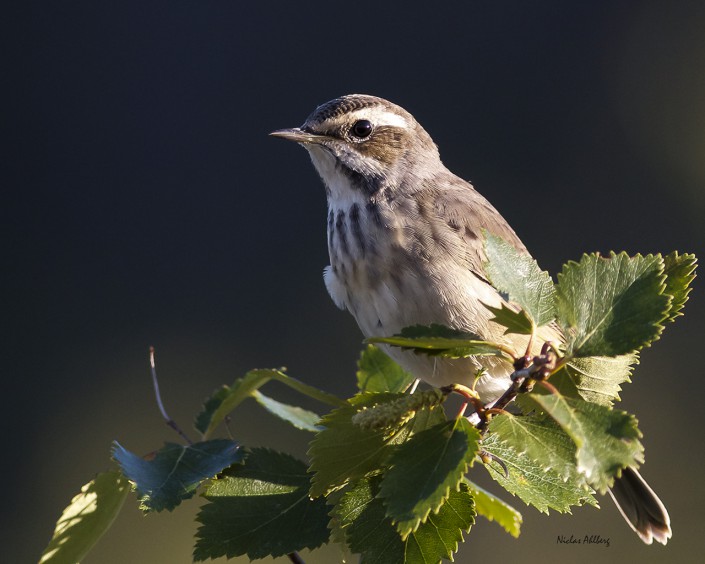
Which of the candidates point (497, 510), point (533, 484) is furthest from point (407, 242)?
point (497, 510)

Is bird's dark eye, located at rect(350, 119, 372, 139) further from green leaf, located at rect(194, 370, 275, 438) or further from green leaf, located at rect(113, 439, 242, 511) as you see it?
green leaf, located at rect(113, 439, 242, 511)

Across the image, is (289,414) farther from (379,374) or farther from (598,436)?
(598,436)

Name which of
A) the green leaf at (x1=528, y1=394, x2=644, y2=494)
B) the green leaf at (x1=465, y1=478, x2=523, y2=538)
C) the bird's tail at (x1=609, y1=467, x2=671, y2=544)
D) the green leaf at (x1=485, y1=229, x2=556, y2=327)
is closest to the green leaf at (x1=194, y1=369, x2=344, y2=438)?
the green leaf at (x1=465, y1=478, x2=523, y2=538)

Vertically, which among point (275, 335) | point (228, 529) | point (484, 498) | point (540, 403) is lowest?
point (275, 335)

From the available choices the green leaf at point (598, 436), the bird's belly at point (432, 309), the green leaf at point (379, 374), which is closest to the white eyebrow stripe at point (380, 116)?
the bird's belly at point (432, 309)

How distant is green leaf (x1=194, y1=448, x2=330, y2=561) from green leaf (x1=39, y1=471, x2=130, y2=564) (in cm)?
19

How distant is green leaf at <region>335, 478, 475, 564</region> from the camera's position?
168 cm

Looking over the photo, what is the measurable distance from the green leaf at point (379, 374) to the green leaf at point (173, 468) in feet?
1.88

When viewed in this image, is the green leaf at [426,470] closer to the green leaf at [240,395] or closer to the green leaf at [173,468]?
the green leaf at [240,395]

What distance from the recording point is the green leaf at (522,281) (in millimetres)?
1593

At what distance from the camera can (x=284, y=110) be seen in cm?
816

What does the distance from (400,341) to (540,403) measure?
0.78ft

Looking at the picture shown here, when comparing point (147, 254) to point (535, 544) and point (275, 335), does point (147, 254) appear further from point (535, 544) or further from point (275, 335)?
point (535, 544)

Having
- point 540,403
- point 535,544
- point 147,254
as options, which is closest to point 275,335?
point 147,254
